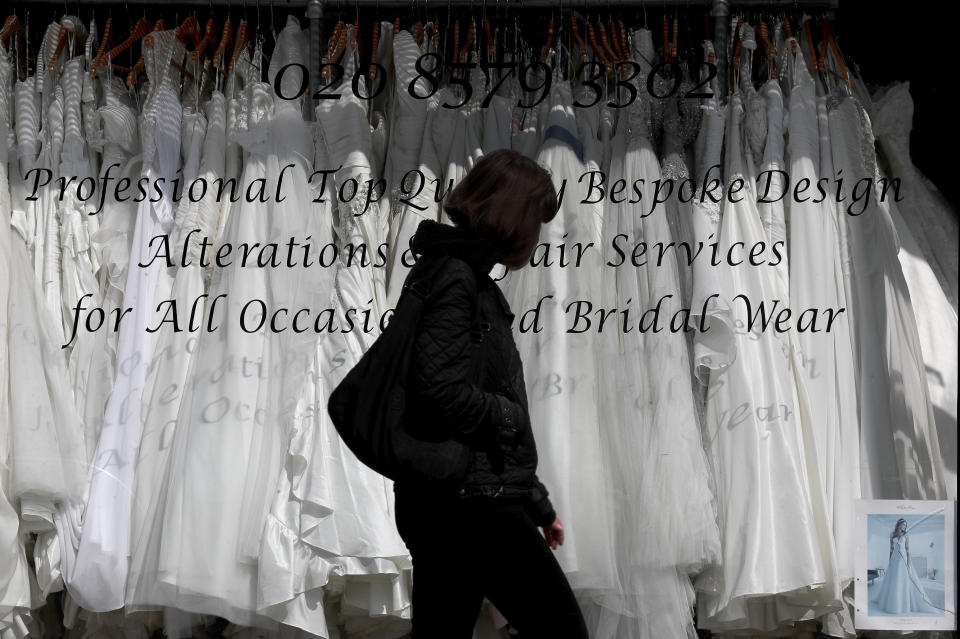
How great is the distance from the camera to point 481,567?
1.45m

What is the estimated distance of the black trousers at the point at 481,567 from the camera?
1437 mm

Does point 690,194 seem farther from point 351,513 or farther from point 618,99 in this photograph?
point 351,513

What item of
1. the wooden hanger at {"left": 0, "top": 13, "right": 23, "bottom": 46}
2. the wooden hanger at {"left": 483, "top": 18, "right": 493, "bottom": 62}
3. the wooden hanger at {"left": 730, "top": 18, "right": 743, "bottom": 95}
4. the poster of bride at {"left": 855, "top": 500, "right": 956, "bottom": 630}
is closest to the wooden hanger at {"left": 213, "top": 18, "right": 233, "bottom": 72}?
the wooden hanger at {"left": 0, "top": 13, "right": 23, "bottom": 46}

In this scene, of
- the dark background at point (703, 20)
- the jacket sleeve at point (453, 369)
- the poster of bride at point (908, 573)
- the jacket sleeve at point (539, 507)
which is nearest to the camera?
the jacket sleeve at point (453, 369)

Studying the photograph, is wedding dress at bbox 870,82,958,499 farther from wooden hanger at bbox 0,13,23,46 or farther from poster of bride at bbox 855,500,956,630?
wooden hanger at bbox 0,13,23,46

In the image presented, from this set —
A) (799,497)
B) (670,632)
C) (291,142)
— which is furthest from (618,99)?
(670,632)

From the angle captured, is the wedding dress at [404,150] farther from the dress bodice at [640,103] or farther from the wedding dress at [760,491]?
the wedding dress at [760,491]

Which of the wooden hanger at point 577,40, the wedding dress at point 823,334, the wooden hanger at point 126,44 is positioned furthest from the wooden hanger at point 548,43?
the wooden hanger at point 126,44

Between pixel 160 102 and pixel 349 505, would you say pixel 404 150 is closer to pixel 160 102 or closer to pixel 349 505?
pixel 160 102

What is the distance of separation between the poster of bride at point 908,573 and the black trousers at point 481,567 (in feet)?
2.27

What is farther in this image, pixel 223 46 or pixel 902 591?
pixel 223 46

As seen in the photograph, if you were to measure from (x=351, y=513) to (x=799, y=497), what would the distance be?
0.78m

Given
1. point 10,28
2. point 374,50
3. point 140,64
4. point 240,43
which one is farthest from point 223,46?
point 10,28

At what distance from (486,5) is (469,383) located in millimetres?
1103
